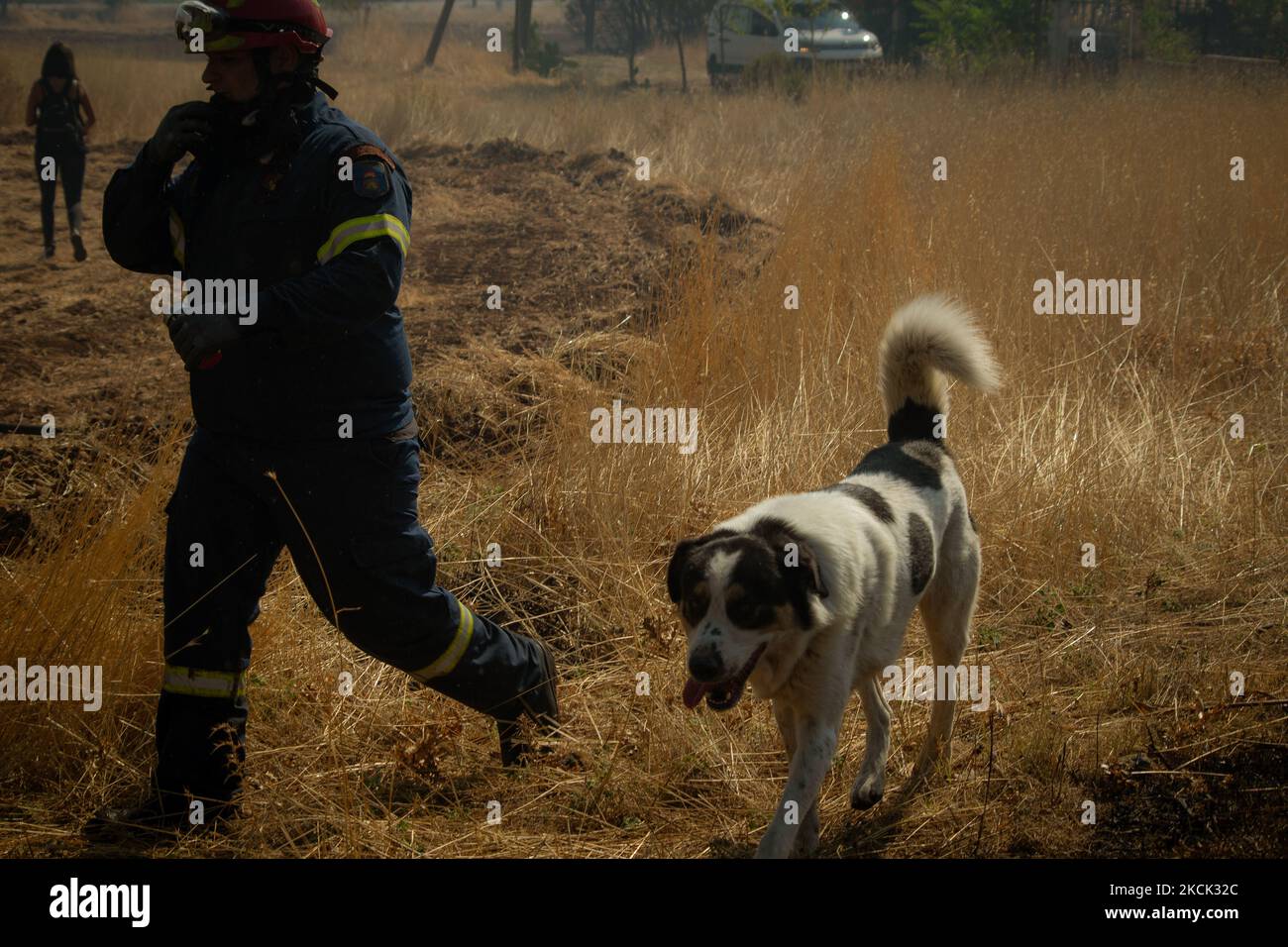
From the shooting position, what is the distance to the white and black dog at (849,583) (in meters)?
3.14

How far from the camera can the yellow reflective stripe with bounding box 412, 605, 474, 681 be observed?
3.71m

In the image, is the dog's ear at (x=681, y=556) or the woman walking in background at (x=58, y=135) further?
the woman walking in background at (x=58, y=135)

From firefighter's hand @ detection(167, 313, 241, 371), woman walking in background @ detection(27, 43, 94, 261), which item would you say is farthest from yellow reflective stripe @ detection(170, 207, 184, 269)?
woman walking in background @ detection(27, 43, 94, 261)

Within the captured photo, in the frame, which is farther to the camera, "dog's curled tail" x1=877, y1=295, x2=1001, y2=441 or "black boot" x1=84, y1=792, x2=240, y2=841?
"dog's curled tail" x1=877, y1=295, x2=1001, y2=441

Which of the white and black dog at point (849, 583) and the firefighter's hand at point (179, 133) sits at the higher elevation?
the firefighter's hand at point (179, 133)

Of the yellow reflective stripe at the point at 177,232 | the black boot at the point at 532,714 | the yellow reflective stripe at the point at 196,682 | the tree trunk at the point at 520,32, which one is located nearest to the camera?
the yellow reflective stripe at the point at 196,682

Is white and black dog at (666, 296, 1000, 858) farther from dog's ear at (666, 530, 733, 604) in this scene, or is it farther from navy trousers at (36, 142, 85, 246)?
navy trousers at (36, 142, 85, 246)

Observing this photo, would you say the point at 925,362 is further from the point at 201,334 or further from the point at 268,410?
the point at 201,334

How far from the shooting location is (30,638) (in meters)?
3.89

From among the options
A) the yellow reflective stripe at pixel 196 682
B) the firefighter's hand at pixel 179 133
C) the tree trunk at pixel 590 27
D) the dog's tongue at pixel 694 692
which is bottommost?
the yellow reflective stripe at pixel 196 682

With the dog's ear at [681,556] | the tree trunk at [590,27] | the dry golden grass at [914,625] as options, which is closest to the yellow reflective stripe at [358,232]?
the dog's ear at [681,556]

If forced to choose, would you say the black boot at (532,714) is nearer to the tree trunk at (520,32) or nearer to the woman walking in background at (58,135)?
the woman walking in background at (58,135)

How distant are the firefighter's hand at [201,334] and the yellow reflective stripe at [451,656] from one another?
107 centimetres

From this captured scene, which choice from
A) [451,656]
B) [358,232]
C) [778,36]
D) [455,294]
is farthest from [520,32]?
[451,656]
